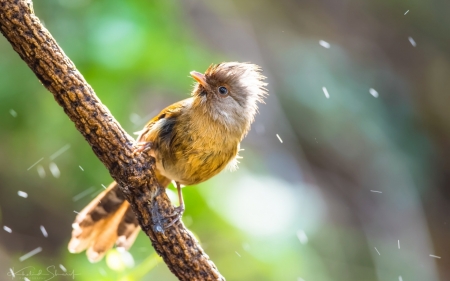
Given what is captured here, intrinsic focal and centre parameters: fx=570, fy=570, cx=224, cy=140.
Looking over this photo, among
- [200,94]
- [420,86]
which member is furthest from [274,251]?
[420,86]

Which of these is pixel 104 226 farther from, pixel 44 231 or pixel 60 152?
pixel 44 231

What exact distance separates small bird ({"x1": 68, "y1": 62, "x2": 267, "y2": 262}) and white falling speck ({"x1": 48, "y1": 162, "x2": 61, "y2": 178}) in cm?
143

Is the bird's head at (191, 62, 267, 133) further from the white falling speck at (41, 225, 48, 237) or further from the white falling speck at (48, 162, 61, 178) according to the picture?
the white falling speck at (41, 225, 48, 237)

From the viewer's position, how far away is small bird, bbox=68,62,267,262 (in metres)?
3.45

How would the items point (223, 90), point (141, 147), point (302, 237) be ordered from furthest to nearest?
point (302, 237), point (223, 90), point (141, 147)

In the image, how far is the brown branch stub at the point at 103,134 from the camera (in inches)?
93.6

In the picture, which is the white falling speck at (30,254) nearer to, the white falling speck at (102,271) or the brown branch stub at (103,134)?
the white falling speck at (102,271)

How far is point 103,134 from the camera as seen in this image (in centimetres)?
259

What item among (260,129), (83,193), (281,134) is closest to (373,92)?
(281,134)

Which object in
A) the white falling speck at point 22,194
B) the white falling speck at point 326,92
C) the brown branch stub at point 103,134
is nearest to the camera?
the brown branch stub at point 103,134

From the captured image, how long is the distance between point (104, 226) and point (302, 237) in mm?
2285

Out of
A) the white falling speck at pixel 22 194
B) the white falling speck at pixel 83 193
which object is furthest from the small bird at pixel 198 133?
the white falling speck at pixel 22 194

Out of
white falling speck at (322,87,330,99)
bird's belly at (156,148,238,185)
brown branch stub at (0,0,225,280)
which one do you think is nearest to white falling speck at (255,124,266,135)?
white falling speck at (322,87,330,99)

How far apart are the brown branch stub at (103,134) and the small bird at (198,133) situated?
0.43 meters
